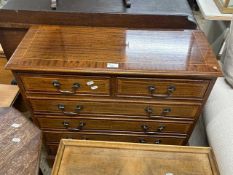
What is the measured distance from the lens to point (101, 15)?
1.08 m

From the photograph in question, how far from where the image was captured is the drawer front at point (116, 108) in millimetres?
1014

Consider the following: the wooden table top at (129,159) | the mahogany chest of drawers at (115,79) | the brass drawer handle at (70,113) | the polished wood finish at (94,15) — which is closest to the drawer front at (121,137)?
the mahogany chest of drawers at (115,79)

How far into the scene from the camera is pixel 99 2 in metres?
1.17

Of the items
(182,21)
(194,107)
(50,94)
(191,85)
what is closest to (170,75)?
(191,85)

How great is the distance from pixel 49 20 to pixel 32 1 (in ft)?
0.53

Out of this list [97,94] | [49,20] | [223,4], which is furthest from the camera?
[223,4]

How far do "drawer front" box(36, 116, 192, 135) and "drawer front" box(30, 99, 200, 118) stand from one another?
0.05 meters

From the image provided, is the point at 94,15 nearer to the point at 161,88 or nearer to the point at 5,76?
the point at 161,88

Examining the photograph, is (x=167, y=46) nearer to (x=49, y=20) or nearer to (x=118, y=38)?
(x=118, y=38)

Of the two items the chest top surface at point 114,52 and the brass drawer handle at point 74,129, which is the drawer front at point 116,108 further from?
the chest top surface at point 114,52

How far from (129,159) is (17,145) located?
43cm

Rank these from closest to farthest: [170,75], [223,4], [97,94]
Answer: [170,75]
[97,94]
[223,4]

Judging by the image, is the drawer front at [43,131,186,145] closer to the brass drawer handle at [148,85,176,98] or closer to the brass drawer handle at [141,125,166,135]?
the brass drawer handle at [141,125,166,135]

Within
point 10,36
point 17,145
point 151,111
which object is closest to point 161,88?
point 151,111
